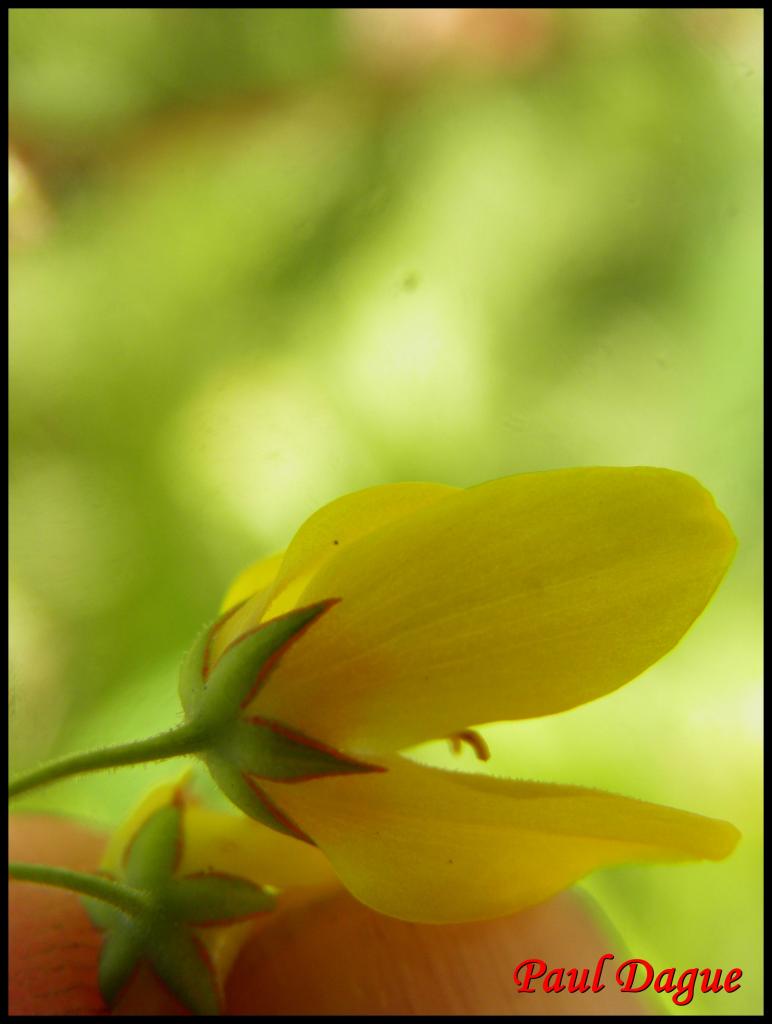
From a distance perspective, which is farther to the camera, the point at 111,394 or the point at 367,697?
the point at 111,394

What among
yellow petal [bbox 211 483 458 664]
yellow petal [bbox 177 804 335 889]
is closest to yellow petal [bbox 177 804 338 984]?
yellow petal [bbox 177 804 335 889]

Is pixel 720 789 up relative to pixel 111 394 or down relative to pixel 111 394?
down

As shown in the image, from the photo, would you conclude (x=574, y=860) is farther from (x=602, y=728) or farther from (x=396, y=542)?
(x=602, y=728)

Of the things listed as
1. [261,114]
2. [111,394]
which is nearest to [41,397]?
[111,394]

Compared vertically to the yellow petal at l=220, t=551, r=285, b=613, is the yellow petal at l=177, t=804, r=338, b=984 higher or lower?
lower
